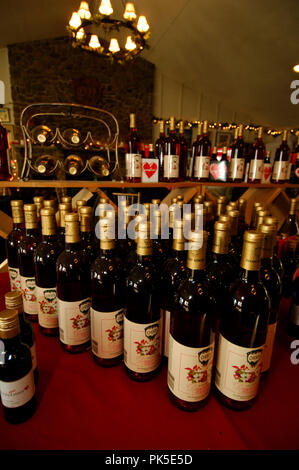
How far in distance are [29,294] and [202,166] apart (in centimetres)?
119

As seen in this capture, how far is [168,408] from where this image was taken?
57 cm

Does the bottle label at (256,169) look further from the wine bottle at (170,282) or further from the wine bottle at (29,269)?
the wine bottle at (29,269)

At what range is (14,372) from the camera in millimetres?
490

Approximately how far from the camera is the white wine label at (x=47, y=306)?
2.54 feet

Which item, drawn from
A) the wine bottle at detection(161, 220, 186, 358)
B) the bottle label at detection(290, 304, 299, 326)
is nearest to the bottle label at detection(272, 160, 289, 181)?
the bottle label at detection(290, 304, 299, 326)

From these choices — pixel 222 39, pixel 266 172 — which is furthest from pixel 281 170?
pixel 222 39

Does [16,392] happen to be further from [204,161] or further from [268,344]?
[204,161]

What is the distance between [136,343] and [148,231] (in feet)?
0.91

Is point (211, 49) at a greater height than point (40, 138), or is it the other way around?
point (211, 49)

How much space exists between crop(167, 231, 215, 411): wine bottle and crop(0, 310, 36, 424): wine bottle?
31 cm

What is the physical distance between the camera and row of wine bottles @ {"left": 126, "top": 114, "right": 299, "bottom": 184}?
147 cm

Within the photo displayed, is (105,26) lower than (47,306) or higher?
higher
